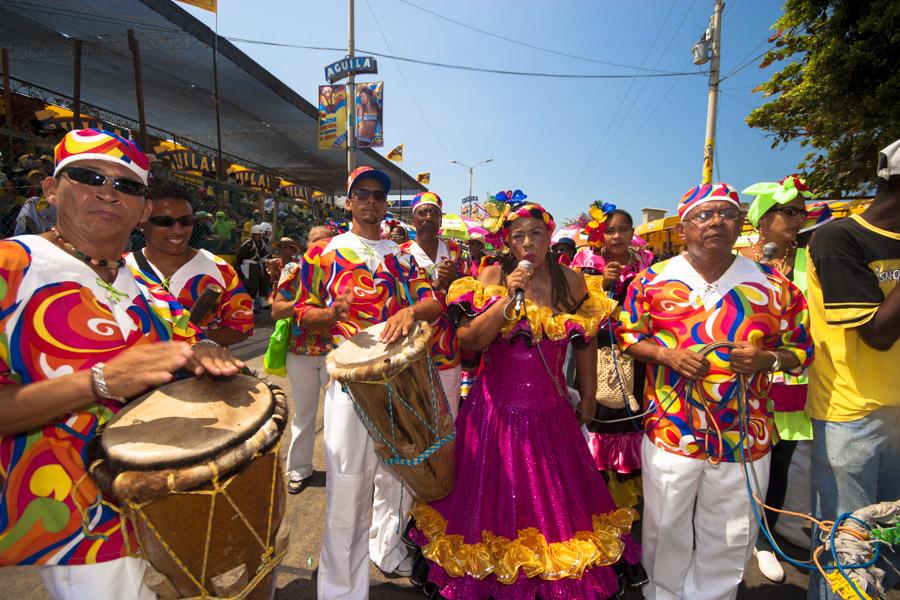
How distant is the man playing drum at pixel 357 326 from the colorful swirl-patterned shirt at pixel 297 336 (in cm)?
124

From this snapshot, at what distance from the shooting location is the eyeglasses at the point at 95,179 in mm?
1573

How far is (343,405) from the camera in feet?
7.66

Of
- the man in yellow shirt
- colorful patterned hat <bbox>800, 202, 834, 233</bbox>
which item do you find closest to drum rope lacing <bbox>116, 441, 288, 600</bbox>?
the man in yellow shirt

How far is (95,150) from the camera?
1608mm

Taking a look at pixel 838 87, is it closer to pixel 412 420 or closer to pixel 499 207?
pixel 499 207

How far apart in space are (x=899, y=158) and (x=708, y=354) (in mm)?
1152

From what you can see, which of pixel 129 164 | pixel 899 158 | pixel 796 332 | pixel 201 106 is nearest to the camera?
pixel 129 164

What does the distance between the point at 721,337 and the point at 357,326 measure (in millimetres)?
1914

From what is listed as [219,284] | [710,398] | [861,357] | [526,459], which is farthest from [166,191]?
[861,357]

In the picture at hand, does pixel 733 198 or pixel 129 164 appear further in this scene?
pixel 733 198

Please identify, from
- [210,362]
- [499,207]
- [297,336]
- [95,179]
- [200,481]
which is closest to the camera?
[200,481]

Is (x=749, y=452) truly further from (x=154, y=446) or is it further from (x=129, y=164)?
(x=129, y=164)

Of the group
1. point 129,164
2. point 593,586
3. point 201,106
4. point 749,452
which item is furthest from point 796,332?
point 201,106

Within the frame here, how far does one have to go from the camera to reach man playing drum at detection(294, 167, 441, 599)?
2.35m
